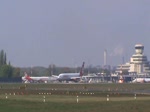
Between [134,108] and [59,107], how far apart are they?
25.2ft

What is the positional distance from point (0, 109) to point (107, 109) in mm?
9964

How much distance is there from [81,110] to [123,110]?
389 cm

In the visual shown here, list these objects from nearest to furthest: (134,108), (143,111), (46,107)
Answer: (143,111)
(134,108)
(46,107)

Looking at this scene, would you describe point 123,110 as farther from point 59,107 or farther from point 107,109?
point 59,107

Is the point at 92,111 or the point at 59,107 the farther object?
the point at 59,107

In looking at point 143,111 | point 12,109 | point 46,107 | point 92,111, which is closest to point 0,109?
point 12,109

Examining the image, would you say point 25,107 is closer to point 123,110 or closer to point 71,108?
point 71,108

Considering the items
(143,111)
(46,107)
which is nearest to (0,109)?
(46,107)

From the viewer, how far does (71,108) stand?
5569cm

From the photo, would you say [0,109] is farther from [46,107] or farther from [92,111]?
[92,111]

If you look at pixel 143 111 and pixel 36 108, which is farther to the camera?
pixel 36 108

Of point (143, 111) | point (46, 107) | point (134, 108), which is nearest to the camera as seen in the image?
point (143, 111)

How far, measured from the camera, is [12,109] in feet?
180

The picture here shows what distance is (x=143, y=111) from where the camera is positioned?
50375 millimetres
